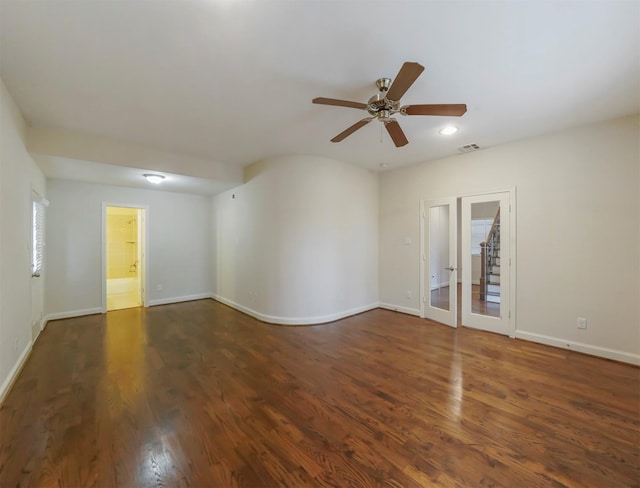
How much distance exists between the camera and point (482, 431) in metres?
1.95

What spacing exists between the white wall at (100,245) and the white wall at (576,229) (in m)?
5.82

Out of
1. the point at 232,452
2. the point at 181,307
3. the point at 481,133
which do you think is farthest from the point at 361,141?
the point at 181,307

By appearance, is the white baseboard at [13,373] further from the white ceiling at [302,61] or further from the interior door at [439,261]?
the interior door at [439,261]

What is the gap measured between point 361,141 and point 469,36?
197 centimetres

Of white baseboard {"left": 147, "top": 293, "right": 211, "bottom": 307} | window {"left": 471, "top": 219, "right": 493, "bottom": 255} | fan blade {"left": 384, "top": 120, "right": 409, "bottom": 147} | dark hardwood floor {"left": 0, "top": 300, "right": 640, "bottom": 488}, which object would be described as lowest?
dark hardwood floor {"left": 0, "top": 300, "right": 640, "bottom": 488}

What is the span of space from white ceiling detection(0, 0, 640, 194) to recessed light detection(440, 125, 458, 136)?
3.8 inches

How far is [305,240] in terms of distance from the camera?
448 cm

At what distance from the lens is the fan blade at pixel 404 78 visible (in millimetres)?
1738

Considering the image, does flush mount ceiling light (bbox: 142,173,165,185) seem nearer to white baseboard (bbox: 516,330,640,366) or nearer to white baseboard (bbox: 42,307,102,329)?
white baseboard (bbox: 42,307,102,329)

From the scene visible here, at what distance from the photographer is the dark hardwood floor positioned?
161cm

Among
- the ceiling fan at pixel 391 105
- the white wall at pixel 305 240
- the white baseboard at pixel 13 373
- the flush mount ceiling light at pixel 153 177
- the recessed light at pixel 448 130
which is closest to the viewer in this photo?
the ceiling fan at pixel 391 105

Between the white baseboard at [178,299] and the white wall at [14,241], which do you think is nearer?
the white wall at [14,241]

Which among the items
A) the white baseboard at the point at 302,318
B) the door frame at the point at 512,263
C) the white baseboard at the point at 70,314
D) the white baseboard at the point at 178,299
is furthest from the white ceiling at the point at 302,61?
the white baseboard at the point at 178,299

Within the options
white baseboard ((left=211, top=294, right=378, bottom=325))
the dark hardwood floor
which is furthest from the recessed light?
white baseboard ((left=211, top=294, right=378, bottom=325))
